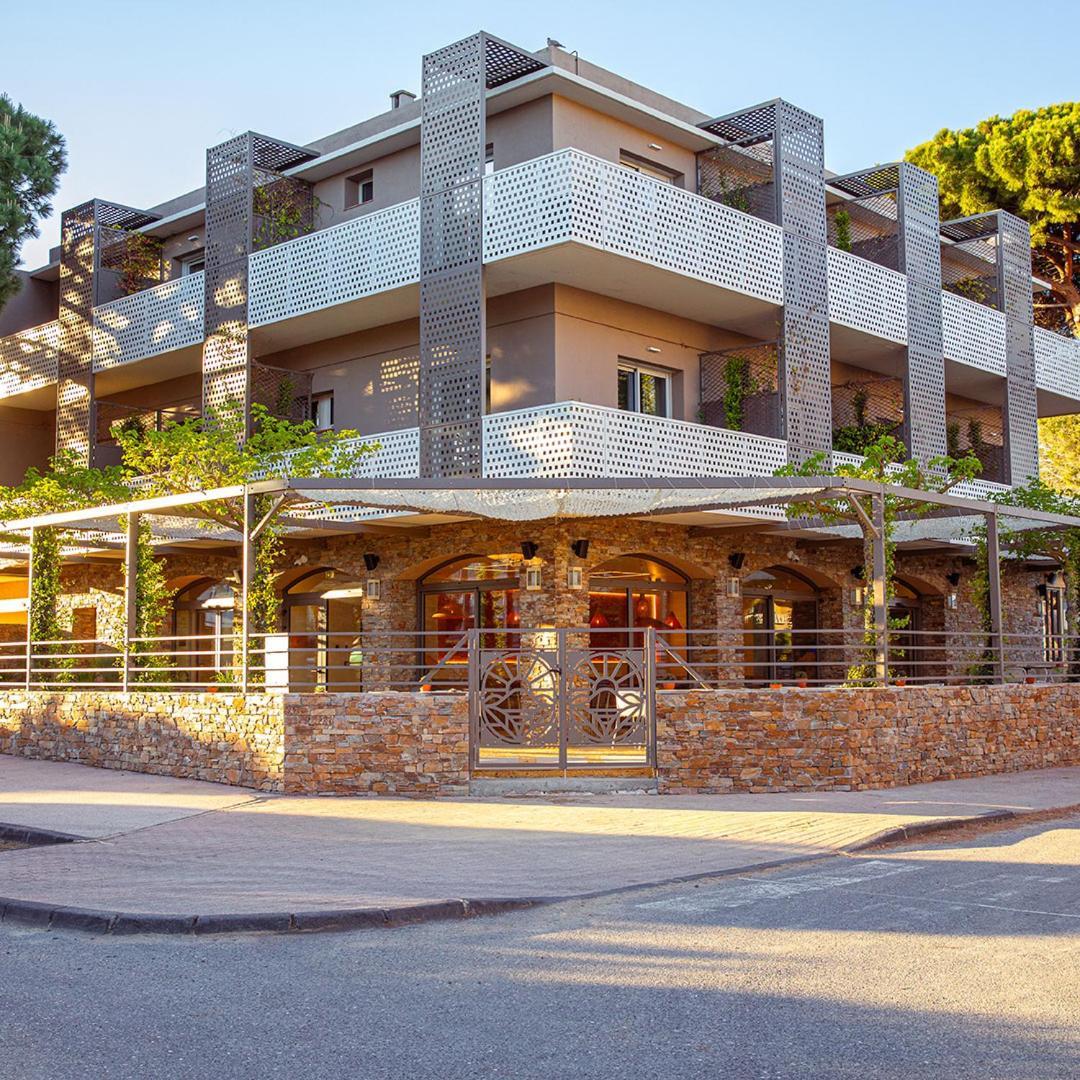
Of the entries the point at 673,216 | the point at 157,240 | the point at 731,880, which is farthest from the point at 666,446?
the point at 157,240

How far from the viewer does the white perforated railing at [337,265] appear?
2152 centimetres

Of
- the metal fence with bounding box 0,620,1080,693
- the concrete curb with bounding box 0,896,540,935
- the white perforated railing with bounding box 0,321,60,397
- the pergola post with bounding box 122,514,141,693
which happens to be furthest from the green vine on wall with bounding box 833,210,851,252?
the concrete curb with bounding box 0,896,540,935

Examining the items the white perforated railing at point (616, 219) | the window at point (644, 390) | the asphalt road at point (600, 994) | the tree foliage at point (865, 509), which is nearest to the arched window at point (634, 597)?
the window at point (644, 390)

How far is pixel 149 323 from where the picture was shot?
2631 cm

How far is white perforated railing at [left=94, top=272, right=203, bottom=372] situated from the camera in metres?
25.5

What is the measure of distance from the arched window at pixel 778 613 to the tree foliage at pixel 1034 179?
15.2 meters

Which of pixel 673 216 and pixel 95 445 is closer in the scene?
pixel 673 216

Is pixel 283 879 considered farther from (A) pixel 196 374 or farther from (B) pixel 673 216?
(A) pixel 196 374

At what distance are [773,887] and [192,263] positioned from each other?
22708mm

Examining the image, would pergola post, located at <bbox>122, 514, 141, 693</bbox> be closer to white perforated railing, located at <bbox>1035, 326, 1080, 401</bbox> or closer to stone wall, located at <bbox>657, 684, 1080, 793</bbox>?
stone wall, located at <bbox>657, 684, 1080, 793</bbox>

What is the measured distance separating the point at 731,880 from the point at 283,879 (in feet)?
10.5

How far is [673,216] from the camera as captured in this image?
2067cm

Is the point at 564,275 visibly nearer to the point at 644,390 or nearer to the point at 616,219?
the point at 616,219

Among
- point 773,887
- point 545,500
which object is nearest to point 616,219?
point 545,500
